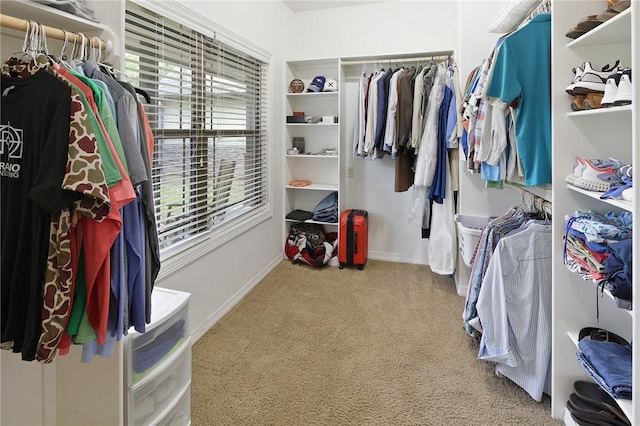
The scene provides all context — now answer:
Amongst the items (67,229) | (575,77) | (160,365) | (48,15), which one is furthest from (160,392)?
(575,77)

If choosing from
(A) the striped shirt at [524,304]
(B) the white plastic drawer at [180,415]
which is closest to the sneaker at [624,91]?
(A) the striped shirt at [524,304]

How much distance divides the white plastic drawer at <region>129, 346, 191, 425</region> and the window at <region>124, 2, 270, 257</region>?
80 cm

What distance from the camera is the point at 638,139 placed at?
1.02m

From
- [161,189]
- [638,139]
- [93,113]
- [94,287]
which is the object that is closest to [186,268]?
[161,189]

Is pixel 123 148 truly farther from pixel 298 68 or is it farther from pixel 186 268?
pixel 298 68

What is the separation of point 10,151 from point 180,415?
1.19 m

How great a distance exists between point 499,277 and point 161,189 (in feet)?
6.31

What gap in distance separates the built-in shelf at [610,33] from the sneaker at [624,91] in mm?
173

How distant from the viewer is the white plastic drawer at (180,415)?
57.4 inches

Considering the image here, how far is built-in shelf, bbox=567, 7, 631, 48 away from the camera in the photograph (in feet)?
4.00

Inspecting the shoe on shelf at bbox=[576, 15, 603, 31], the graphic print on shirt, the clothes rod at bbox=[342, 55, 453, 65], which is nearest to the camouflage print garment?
the graphic print on shirt

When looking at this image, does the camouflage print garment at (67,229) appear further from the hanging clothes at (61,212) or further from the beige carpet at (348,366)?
the beige carpet at (348,366)

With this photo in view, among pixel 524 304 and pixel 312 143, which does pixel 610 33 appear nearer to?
pixel 524 304

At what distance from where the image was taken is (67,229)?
97 cm
